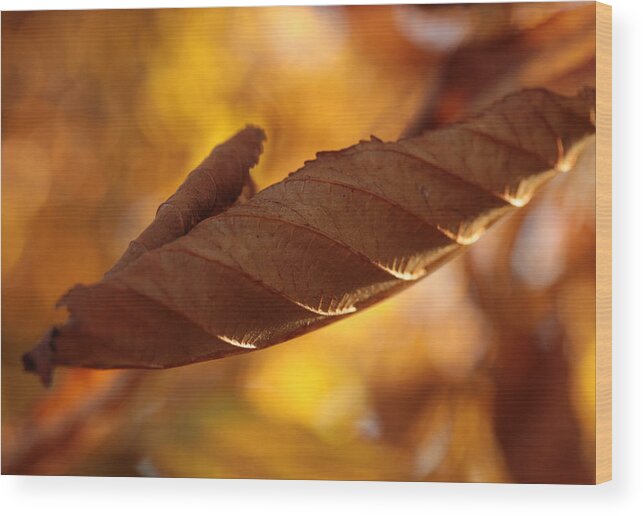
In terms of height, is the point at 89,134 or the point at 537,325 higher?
the point at 89,134

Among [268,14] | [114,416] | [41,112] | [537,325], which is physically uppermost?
[268,14]

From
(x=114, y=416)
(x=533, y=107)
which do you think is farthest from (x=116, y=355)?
(x=533, y=107)

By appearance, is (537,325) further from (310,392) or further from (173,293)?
(173,293)

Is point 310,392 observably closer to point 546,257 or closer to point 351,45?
point 546,257
